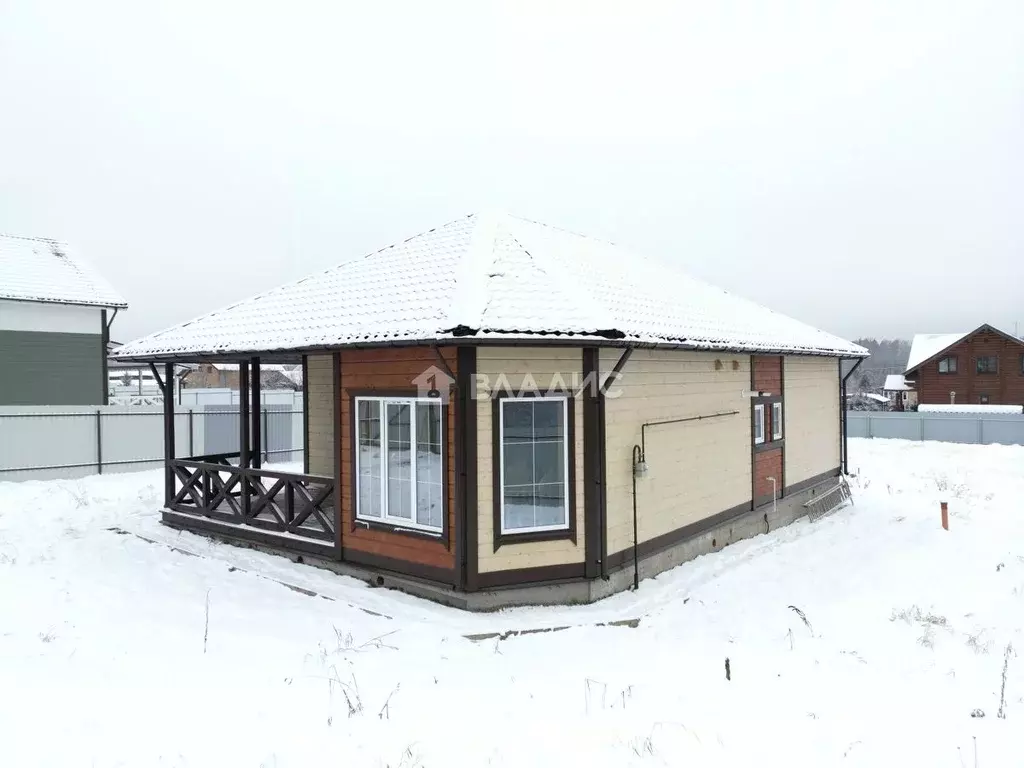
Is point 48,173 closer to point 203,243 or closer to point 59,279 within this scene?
point 59,279

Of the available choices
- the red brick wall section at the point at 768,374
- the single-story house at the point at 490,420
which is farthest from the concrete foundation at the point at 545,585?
the red brick wall section at the point at 768,374

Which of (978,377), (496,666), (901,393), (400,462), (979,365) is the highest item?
(979,365)

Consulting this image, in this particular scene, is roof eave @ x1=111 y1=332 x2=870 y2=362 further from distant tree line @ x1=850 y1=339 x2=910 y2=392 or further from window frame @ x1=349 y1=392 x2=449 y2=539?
distant tree line @ x1=850 y1=339 x2=910 y2=392

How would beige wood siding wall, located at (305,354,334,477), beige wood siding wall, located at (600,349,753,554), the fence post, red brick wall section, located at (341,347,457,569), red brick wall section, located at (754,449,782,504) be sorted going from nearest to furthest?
1. red brick wall section, located at (341,347,457,569)
2. beige wood siding wall, located at (600,349,753,554)
3. beige wood siding wall, located at (305,354,334,477)
4. red brick wall section, located at (754,449,782,504)
5. the fence post

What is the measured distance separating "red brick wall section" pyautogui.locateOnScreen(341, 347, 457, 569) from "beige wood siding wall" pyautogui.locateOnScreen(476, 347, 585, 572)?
12.4 inches

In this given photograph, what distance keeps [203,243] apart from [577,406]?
2805 centimetres

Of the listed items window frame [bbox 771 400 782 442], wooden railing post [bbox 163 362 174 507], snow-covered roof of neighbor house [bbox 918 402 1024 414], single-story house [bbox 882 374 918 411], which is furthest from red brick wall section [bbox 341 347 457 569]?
single-story house [bbox 882 374 918 411]

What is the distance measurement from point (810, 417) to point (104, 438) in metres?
16.4

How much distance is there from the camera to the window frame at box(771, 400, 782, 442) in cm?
Result: 1128

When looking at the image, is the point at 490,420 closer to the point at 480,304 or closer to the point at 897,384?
the point at 480,304

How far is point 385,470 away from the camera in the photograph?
7285 mm

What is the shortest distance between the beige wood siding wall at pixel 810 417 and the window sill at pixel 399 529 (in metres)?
7.63

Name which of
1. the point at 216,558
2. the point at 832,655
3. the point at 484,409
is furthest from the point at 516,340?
the point at 216,558

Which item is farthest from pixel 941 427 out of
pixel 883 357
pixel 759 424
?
pixel 883 357
